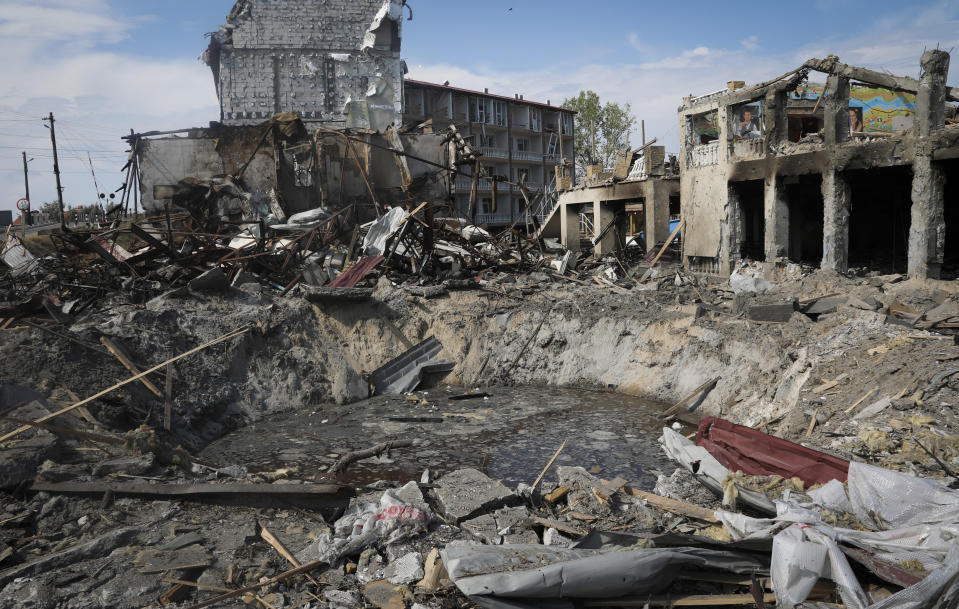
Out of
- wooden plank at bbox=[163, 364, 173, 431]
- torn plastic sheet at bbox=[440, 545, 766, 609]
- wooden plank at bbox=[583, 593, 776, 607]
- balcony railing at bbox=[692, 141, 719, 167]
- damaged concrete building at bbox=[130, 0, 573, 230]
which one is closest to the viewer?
torn plastic sheet at bbox=[440, 545, 766, 609]

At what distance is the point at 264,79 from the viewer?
26.0m

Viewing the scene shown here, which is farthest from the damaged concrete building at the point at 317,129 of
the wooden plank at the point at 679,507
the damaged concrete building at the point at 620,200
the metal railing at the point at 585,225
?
the wooden plank at the point at 679,507

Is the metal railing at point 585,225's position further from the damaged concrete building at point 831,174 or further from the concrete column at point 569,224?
the damaged concrete building at point 831,174

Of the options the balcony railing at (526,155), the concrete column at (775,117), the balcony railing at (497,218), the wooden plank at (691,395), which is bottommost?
the wooden plank at (691,395)

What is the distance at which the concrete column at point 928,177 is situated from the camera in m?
12.7

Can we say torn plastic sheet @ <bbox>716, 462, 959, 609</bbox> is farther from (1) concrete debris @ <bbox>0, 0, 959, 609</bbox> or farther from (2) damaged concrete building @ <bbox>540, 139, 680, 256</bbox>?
(2) damaged concrete building @ <bbox>540, 139, 680, 256</bbox>

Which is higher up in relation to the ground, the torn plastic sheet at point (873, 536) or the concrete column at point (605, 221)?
the concrete column at point (605, 221)

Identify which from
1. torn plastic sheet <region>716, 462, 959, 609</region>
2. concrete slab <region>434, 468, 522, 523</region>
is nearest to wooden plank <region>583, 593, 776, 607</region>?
torn plastic sheet <region>716, 462, 959, 609</region>

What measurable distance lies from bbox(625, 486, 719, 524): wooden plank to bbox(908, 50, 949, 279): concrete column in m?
11.0

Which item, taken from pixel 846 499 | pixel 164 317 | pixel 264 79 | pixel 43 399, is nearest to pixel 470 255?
pixel 164 317

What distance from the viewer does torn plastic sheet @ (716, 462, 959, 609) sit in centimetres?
351

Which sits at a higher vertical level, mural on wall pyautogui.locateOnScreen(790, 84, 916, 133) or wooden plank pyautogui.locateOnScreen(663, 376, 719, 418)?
mural on wall pyautogui.locateOnScreen(790, 84, 916, 133)

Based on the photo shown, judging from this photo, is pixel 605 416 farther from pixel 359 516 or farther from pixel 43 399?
pixel 43 399

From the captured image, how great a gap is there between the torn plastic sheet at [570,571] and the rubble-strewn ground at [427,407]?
47 centimetres
